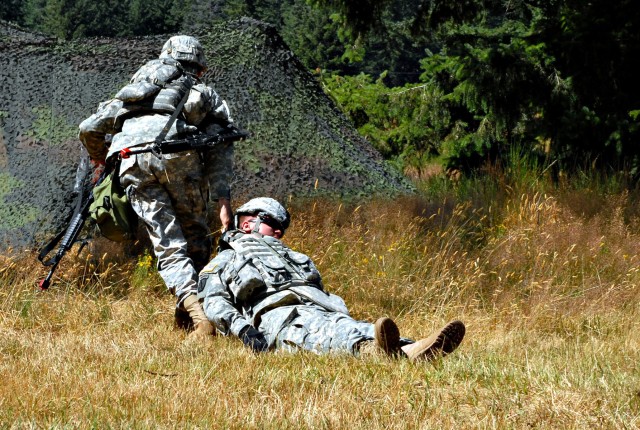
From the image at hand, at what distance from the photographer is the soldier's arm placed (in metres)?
5.14

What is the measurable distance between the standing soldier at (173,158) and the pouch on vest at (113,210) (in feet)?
0.37

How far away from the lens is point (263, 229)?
562cm

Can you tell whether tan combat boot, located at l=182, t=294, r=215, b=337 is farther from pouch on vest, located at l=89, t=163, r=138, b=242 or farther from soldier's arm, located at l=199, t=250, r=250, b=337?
pouch on vest, located at l=89, t=163, r=138, b=242

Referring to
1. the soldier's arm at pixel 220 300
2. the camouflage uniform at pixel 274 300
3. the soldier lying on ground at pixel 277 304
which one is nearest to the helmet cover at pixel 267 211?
the soldier lying on ground at pixel 277 304

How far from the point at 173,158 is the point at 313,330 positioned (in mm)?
1721

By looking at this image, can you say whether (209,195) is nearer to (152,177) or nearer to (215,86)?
(152,177)

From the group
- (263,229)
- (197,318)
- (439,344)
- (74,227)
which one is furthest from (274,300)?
(74,227)

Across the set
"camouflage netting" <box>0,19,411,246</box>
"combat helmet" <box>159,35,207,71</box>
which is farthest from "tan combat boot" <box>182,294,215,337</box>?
"camouflage netting" <box>0,19,411,246</box>

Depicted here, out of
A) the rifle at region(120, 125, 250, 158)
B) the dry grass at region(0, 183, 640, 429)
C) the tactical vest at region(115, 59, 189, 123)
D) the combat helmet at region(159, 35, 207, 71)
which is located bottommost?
the dry grass at region(0, 183, 640, 429)

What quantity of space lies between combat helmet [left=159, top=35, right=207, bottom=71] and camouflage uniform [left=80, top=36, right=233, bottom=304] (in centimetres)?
→ 1

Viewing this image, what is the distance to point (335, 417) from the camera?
3637 mm

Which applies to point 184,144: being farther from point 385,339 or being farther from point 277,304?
point 385,339

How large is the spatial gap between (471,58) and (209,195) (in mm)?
4123

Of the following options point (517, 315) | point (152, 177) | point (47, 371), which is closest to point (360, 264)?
point (517, 315)
